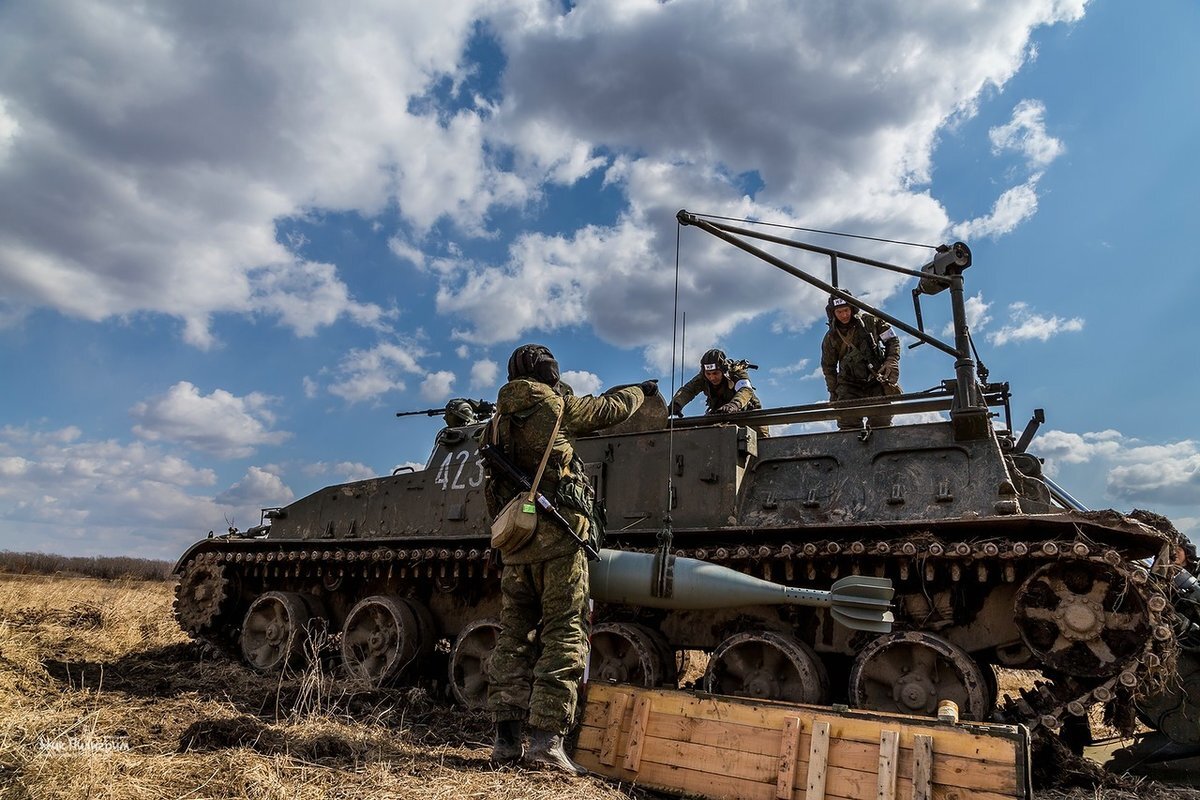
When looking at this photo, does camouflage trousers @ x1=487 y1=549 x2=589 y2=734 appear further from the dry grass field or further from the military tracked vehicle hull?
the military tracked vehicle hull

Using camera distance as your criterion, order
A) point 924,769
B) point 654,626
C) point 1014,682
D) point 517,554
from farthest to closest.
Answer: point 1014,682 < point 654,626 < point 517,554 < point 924,769

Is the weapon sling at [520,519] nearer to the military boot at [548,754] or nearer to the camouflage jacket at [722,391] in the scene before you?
the military boot at [548,754]

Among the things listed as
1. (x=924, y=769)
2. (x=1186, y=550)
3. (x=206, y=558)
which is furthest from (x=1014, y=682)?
(x=206, y=558)

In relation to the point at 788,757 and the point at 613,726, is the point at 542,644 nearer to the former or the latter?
the point at 613,726

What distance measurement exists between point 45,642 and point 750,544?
383 inches

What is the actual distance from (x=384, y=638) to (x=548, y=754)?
15.8 feet

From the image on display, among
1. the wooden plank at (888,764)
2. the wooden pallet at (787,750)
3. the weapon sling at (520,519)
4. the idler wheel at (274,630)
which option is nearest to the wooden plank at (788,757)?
the wooden pallet at (787,750)

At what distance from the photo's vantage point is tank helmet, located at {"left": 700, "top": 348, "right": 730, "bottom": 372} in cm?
1059

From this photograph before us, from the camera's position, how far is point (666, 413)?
9.30 meters

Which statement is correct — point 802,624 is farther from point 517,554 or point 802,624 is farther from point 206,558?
point 206,558

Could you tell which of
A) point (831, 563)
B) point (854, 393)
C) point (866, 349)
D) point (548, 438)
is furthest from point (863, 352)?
point (548, 438)

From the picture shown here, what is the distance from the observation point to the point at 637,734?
5746 millimetres

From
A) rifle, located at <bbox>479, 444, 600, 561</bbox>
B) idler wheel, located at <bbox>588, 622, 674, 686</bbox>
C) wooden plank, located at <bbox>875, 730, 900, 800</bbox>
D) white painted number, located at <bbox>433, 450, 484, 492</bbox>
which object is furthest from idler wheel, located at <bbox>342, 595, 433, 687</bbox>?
wooden plank, located at <bbox>875, 730, 900, 800</bbox>

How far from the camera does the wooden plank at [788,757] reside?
5020mm
